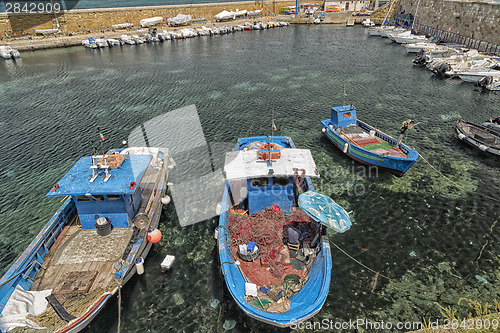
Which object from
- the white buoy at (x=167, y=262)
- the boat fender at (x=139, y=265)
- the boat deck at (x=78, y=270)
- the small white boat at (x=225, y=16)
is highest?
the small white boat at (x=225, y=16)

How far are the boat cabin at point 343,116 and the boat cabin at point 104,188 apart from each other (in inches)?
864

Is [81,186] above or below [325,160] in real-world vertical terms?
above

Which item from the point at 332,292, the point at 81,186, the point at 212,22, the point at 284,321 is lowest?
the point at 332,292

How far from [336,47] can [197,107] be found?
52199mm

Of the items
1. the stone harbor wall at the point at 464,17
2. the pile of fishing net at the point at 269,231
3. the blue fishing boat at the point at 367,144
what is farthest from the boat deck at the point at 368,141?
the stone harbor wall at the point at 464,17

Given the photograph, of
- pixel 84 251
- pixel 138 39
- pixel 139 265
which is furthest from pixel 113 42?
pixel 139 265

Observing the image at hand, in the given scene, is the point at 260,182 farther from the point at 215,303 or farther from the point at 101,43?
the point at 101,43

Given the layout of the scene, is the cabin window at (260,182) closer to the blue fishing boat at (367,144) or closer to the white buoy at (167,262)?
the white buoy at (167,262)

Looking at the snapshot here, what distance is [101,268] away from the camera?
53.4ft

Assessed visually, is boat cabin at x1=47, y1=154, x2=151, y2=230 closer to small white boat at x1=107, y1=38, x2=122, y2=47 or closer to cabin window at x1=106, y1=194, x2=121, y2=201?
cabin window at x1=106, y1=194, x2=121, y2=201

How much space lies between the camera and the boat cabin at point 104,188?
16750mm

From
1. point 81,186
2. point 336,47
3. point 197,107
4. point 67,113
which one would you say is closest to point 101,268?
point 81,186

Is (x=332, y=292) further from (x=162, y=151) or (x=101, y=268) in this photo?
(x=162, y=151)

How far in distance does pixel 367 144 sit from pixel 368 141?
1.79ft
